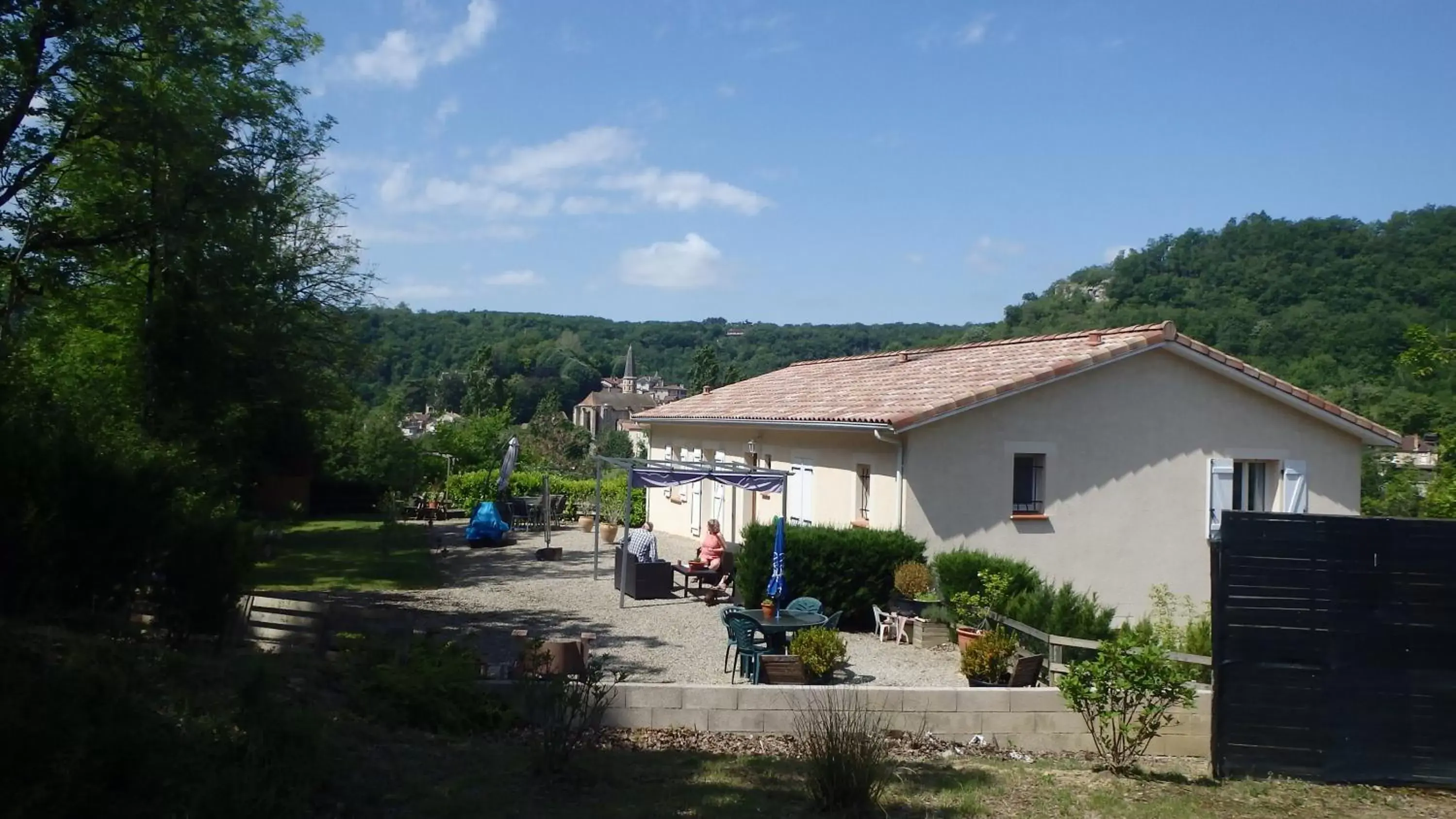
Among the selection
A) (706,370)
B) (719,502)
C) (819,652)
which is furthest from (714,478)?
(706,370)

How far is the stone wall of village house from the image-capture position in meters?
16.8

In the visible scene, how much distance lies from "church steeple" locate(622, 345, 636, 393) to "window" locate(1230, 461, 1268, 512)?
305 ft

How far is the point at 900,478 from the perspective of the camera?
16.0 m

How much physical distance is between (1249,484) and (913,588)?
720 cm

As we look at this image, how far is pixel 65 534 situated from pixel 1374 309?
41879mm

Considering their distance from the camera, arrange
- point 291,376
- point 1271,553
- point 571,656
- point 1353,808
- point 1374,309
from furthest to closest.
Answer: point 1374,309 → point 291,376 → point 571,656 → point 1271,553 → point 1353,808

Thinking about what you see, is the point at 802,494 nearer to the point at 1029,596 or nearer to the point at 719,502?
the point at 719,502

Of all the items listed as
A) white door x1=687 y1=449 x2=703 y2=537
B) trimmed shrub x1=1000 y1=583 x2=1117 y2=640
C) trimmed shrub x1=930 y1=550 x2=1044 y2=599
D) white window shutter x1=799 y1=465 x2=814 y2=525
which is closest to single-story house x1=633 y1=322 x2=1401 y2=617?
white window shutter x1=799 y1=465 x2=814 y2=525

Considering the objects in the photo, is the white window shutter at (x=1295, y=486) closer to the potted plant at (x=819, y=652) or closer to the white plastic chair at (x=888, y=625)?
the white plastic chair at (x=888, y=625)

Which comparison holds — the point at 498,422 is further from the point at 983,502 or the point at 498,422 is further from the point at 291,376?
the point at 983,502

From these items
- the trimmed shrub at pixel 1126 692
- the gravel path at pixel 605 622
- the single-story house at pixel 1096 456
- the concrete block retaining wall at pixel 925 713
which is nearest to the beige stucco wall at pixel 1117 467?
the single-story house at pixel 1096 456

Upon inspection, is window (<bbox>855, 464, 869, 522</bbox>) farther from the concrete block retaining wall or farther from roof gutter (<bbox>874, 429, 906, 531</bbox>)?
the concrete block retaining wall

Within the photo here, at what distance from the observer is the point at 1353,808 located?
7.09 meters

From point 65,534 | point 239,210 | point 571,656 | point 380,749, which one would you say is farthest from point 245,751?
point 239,210
